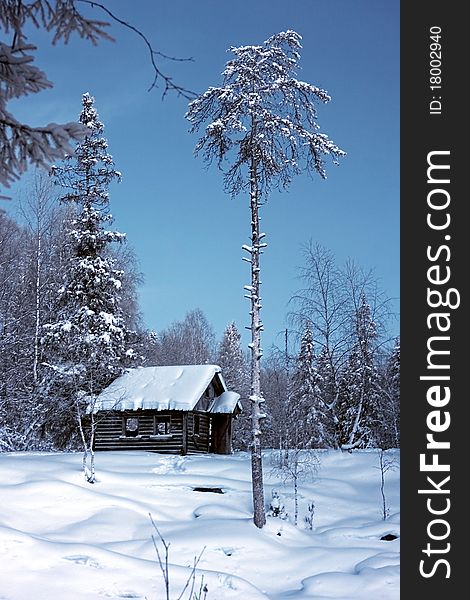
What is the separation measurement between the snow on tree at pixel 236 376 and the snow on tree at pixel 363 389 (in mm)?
12503

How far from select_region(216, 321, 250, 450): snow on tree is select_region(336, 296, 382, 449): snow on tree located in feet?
41.0

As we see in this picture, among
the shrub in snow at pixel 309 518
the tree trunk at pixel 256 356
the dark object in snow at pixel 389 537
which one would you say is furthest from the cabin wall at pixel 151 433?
the dark object in snow at pixel 389 537

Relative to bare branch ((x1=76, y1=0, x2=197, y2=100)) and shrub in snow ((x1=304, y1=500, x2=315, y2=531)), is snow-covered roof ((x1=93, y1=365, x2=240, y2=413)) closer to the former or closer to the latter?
shrub in snow ((x1=304, y1=500, x2=315, y2=531))

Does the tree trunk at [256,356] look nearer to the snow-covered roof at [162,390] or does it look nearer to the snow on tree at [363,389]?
the snow-covered roof at [162,390]

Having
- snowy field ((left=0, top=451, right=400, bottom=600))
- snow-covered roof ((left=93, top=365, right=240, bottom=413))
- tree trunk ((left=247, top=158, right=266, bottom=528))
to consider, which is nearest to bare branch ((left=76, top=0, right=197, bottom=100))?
snowy field ((left=0, top=451, right=400, bottom=600))

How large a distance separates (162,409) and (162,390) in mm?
1390

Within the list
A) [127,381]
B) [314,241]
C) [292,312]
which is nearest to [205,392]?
[127,381]

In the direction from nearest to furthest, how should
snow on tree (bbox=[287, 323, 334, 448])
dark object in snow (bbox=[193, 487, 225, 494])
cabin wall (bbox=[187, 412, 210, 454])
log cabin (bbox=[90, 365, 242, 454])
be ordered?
dark object in snow (bbox=[193, 487, 225, 494]), log cabin (bbox=[90, 365, 242, 454]), snow on tree (bbox=[287, 323, 334, 448]), cabin wall (bbox=[187, 412, 210, 454])

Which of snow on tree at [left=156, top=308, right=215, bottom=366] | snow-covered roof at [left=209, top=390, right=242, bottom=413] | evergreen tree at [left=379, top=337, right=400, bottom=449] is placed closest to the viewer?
evergreen tree at [left=379, top=337, right=400, bottom=449]

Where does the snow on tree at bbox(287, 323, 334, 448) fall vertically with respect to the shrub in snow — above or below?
above

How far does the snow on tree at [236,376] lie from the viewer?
4319 centimetres

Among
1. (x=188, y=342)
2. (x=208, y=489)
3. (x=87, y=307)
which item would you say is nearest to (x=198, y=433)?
(x=87, y=307)

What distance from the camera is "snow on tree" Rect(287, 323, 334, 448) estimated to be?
2839 centimetres

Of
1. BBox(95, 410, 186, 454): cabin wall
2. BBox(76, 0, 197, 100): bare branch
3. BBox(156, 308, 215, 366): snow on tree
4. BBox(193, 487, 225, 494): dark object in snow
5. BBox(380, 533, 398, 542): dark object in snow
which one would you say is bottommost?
BBox(380, 533, 398, 542): dark object in snow
